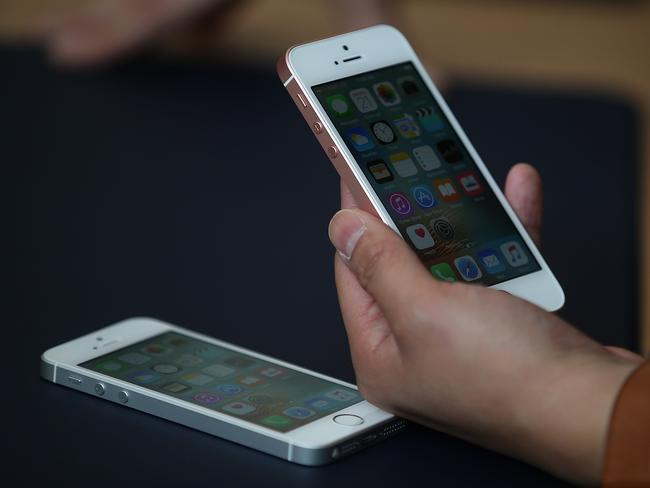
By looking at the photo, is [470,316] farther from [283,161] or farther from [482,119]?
[482,119]

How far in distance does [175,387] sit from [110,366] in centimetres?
5

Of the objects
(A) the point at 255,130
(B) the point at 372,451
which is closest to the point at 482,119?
(A) the point at 255,130

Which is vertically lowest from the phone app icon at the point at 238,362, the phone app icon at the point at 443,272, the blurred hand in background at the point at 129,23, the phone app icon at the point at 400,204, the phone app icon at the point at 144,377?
the phone app icon at the point at 144,377

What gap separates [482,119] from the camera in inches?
57.1

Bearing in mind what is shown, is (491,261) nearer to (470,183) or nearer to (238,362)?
(470,183)

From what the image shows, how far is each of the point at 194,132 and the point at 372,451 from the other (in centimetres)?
73

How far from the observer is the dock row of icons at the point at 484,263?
74 cm

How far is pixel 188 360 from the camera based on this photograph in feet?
2.44

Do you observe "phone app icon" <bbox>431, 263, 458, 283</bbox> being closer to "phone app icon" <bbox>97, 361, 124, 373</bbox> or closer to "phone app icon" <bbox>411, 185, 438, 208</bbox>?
"phone app icon" <bbox>411, 185, 438, 208</bbox>

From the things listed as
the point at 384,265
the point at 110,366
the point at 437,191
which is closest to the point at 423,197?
the point at 437,191

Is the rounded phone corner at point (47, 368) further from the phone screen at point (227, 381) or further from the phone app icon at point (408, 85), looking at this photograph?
the phone app icon at point (408, 85)

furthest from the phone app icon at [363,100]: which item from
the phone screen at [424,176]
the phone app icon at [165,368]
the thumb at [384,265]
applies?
the phone app icon at [165,368]

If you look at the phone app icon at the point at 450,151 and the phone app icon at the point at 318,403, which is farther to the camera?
the phone app icon at the point at 450,151

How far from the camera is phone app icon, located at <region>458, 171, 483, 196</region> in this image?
81 cm
